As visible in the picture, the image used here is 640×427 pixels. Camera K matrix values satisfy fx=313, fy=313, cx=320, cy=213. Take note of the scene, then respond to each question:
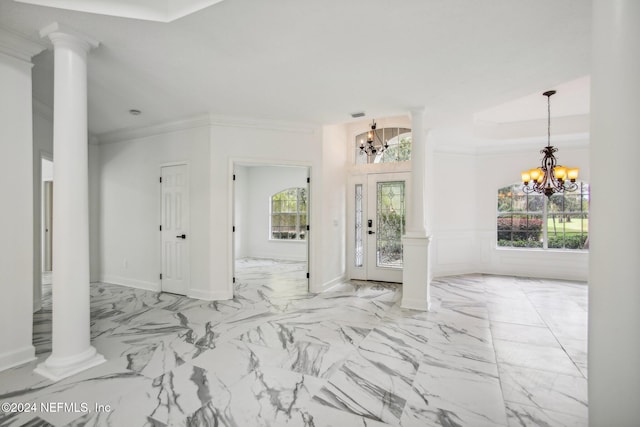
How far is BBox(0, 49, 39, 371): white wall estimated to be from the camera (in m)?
2.52

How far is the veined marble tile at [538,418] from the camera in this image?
→ 1.92 m

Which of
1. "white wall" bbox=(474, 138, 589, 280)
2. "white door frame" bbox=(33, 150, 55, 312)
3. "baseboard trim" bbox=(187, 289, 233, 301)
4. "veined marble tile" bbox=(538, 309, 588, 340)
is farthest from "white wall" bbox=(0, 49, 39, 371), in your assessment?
"white wall" bbox=(474, 138, 589, 280)

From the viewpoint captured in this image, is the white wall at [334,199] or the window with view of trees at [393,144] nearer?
the white wall at [334,199]

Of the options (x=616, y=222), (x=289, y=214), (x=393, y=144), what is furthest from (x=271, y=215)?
(x=616, y=222)

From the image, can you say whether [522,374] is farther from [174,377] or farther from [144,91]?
[144,91]

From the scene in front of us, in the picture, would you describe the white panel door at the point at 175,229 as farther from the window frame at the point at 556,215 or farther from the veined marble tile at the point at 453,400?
the window frame at the point at 556,215

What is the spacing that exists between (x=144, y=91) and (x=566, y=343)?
530 centimetres

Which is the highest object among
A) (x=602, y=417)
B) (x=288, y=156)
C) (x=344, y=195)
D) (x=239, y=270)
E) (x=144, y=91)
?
(x=144, y=91)

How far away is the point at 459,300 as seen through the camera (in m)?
4.62

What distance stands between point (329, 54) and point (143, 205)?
4.14 metres

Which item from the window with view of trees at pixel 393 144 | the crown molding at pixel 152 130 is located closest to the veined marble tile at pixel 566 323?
the window with view of trees at pixel 393 144

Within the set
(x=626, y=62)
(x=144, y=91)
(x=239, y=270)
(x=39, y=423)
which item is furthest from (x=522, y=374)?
(x=239, y=270)

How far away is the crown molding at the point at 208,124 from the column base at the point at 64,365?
3.20 m

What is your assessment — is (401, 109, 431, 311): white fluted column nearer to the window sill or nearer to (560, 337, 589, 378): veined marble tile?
(560, 337, 589, 378): veined marble tile
